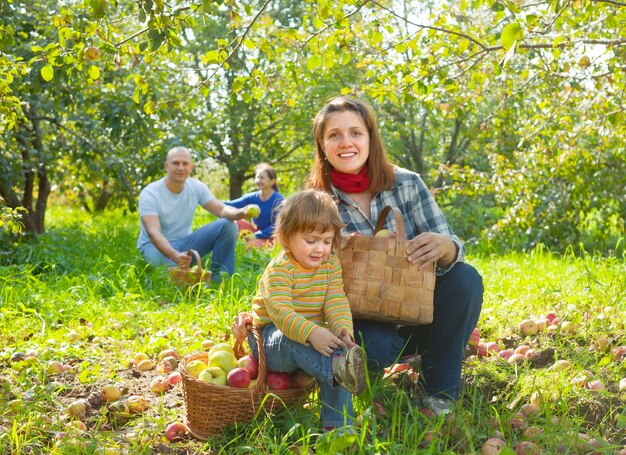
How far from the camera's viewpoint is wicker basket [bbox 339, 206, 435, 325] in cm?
249

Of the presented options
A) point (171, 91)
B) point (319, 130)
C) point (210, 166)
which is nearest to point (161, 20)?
point (319, 130)

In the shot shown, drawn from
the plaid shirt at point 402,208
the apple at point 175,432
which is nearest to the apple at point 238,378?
the apple at point 175,432

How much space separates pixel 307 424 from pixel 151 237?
3.08 m

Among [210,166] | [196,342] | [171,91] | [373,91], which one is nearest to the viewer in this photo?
[196,342]

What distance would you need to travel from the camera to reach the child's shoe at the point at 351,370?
7.15 ft

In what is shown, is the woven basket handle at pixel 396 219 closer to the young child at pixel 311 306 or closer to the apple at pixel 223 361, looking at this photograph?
the young child at pixel 311 306

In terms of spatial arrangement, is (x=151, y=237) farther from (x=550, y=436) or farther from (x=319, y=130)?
(x=550, y=436)

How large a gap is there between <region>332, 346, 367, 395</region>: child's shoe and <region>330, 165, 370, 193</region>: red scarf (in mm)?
804

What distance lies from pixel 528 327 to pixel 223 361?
1.68 metres

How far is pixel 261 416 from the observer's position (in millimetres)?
2480

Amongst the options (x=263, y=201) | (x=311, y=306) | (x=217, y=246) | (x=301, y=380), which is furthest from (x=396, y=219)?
(x=263, y=201)

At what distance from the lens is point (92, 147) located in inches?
285

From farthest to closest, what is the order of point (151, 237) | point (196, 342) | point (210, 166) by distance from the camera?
point (210, 166)
point (151, 237)
point (196, 342)

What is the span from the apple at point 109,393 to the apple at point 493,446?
1.46 meters
